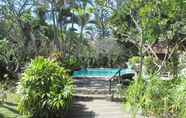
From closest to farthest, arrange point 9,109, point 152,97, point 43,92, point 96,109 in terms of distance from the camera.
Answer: point 152,97, point 43,92, point 9,109, point 96,109

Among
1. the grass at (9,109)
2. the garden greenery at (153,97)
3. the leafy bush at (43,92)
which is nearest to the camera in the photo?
the garden greenery at (153,97)

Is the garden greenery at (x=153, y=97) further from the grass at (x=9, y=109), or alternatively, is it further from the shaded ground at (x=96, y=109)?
the grass at (x=9, y=109)

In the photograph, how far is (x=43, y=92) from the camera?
10352 mm

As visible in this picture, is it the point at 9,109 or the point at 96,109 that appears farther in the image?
the point at 96,109

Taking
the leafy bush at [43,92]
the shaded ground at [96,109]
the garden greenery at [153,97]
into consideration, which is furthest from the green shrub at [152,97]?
the leafy bush at [43,92]

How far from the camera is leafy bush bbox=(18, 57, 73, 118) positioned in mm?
10094

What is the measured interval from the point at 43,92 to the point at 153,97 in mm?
3502

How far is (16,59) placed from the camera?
23453mm

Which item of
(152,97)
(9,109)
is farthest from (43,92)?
(152,97)

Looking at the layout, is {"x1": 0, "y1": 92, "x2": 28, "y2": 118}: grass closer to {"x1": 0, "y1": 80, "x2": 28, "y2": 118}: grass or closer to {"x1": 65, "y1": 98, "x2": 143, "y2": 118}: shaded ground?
{"x1": 0, "y1": 80, "x2": 28, "y2": 118}: grass

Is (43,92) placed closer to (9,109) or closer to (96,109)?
(9,109)

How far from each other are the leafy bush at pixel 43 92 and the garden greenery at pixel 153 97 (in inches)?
94.4

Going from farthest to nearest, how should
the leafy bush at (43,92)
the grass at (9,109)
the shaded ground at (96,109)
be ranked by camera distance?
the shaded ground at (96,109), the grass at (9,109), the leafy bush at (43,92)

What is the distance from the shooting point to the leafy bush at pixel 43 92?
33.1 feet
